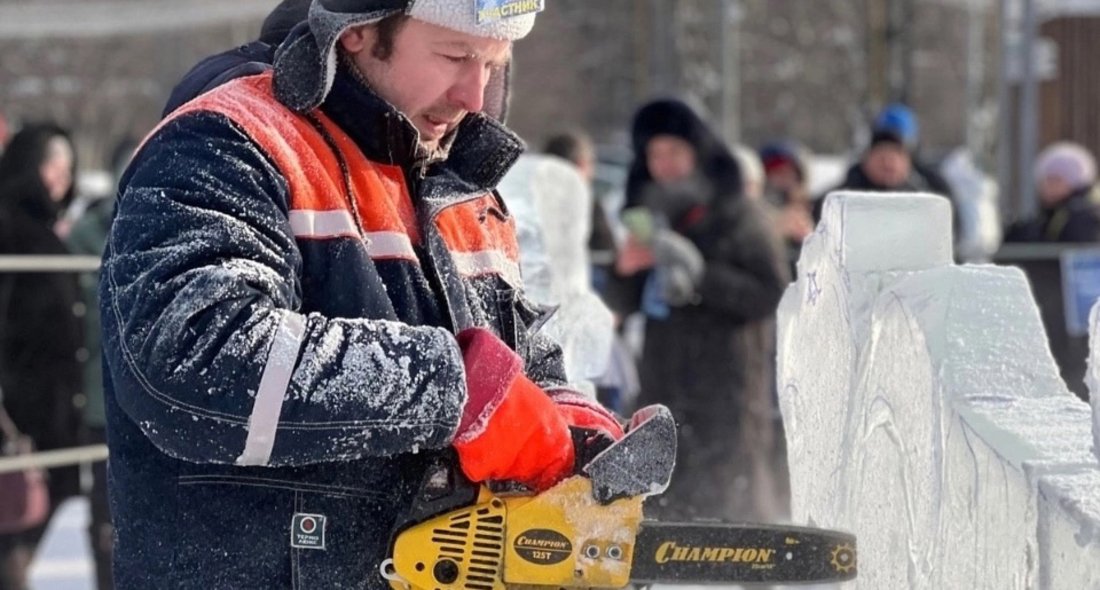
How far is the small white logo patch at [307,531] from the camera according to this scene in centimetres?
221

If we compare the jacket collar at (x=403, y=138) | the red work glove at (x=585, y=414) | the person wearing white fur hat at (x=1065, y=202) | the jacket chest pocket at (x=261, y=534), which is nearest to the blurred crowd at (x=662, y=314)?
the person wearing white fur hat at (x=1065, y=202)

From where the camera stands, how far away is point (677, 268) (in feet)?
21.1

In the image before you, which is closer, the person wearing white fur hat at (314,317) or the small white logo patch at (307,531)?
the person wearing white fur hat at (314,317)

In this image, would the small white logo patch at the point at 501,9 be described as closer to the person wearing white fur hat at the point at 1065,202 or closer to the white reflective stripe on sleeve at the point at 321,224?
the white reflective stripe on sleeve at the point at 321,224

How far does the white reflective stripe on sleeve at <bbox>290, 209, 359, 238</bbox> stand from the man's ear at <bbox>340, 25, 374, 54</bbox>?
25 centimetres

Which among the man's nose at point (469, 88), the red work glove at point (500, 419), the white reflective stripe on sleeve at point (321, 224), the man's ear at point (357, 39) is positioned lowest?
the red work glove at point (500, 419)

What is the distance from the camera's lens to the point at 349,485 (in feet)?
7.35

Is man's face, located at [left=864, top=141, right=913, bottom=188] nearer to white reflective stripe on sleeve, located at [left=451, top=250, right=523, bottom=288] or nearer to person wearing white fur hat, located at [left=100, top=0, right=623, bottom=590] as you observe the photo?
white reflective stripe on sleeve, located at [left=451, top=250, right=523, bottom=288]

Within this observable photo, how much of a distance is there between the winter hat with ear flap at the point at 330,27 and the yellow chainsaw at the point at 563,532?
1.68 feet

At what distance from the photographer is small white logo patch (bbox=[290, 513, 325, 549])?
7.26ft

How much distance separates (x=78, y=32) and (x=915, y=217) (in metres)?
27.2

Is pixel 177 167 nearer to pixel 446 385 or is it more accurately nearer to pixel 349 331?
pixel 349 331

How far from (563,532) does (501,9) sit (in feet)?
2.27

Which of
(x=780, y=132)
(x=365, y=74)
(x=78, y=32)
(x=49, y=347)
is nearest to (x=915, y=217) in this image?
(x=365, y=74)
